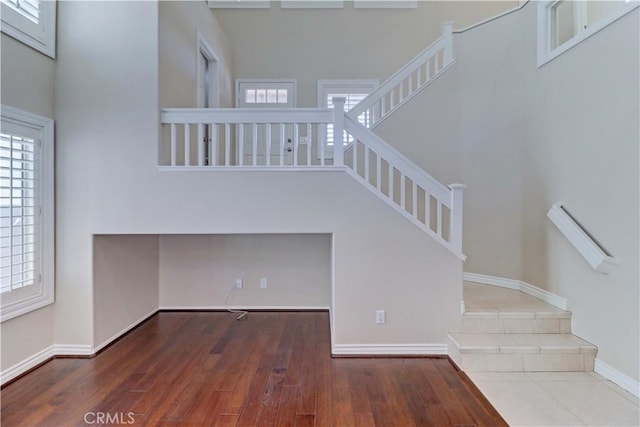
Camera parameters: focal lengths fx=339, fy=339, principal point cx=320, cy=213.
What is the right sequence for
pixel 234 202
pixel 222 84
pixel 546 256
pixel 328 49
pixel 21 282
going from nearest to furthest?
pixel 21 282, pixel 234 202, pixel 546 256, pixel 222 84, pixel 328 49

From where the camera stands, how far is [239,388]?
105 inches

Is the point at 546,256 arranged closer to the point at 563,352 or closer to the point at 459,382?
the point at 563,352

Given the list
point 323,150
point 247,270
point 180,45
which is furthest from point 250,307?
point 180,45

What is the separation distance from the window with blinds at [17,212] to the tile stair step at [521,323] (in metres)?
3.98

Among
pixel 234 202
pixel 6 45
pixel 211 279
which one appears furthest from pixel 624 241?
pixel 6 45

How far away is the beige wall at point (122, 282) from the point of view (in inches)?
131

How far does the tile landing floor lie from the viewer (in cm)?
228

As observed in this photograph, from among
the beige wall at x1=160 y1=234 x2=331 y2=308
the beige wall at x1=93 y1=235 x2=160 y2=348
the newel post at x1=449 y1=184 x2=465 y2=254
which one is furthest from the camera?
the beige wall at x1=160 y1=234 x2=331 y2=308

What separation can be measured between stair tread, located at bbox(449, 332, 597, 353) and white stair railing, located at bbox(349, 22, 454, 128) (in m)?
2.80

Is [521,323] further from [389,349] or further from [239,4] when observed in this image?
[239,4]

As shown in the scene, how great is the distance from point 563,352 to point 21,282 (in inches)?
185

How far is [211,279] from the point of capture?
458cm

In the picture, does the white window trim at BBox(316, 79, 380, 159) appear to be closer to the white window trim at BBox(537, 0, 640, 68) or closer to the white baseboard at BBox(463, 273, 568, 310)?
the white window trim at BBox(537, 0, 640, 68)

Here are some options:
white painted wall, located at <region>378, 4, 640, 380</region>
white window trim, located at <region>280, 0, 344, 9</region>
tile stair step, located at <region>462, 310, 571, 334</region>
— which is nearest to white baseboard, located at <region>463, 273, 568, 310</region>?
white painted wall, located at <region>378, 4, 640, 380</region>
